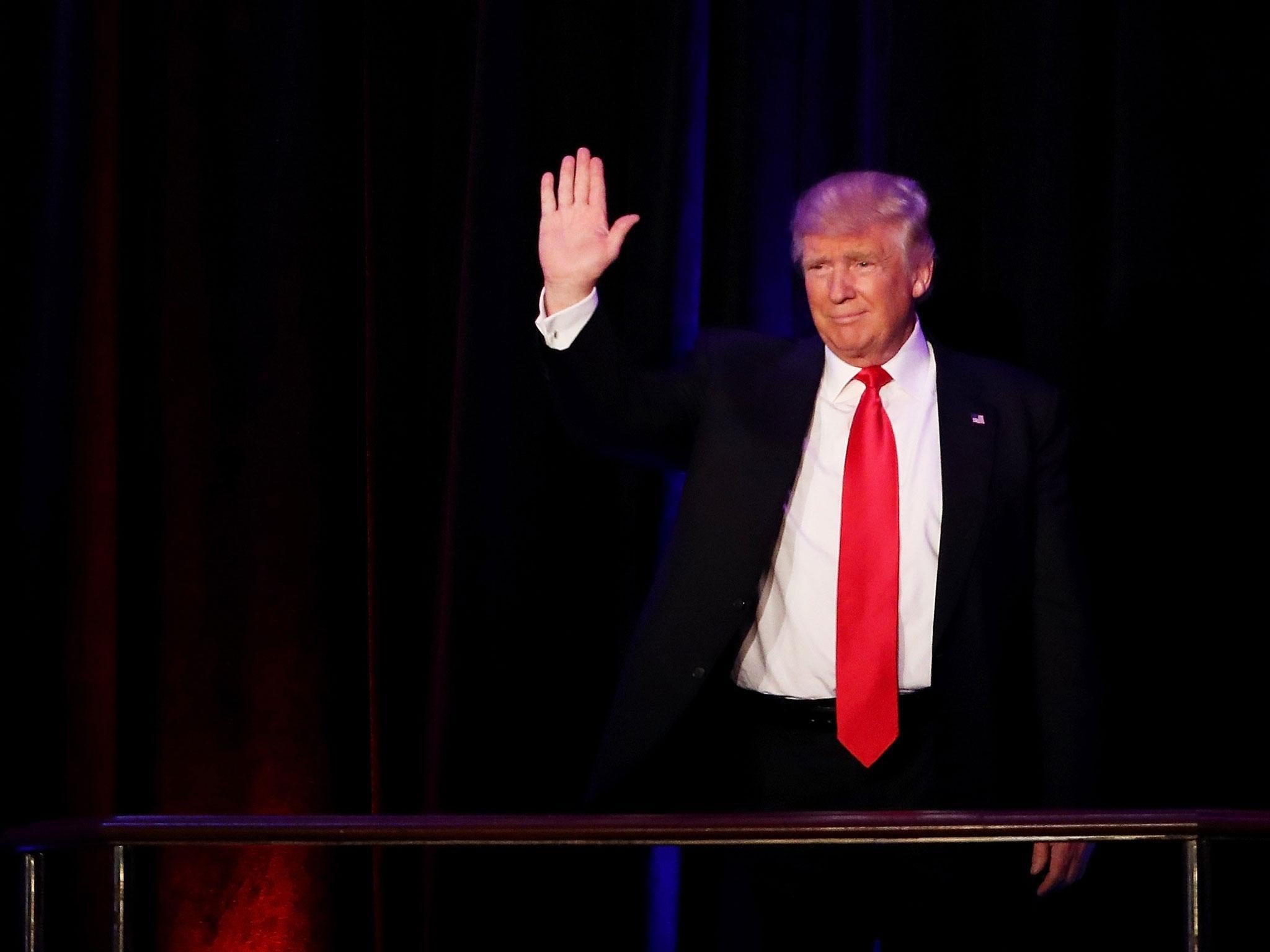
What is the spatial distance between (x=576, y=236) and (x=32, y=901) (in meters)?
1.12

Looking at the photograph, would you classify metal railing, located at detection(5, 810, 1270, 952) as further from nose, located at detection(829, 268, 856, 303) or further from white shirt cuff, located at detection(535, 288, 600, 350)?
nose, located at detection(829, 268, 856, 303)

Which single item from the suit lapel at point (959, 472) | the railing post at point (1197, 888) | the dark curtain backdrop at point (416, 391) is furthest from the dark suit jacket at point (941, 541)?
the railing post at point (1197, 888)

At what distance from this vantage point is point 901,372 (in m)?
2.07

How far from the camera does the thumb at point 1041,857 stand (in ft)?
6.37

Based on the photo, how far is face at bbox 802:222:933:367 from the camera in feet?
6.66

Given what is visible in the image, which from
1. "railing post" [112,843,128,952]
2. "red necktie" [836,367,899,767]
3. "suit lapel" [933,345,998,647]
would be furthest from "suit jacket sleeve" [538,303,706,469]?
"railing post" [112,843,128,952]

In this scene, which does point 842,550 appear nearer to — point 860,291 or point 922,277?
point 860,291

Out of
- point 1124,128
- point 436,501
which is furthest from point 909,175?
point 436,501

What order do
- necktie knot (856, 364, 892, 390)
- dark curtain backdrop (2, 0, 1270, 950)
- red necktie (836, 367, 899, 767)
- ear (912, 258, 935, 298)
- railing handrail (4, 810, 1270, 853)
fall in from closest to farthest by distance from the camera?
1. railing handrail (4, 810, 1270, 853)
2. red necktie (836, 367, 899, 767)
3. necktie knot (856, 364, 892, 390)
4. ear (912, 258, 935, 298)
5. dark curtain backdrop (2, 0, 1270, 950)

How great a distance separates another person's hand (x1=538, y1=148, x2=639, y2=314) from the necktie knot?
43cm

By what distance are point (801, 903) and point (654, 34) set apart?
1.58 meters

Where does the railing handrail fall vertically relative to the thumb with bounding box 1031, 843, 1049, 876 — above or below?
above

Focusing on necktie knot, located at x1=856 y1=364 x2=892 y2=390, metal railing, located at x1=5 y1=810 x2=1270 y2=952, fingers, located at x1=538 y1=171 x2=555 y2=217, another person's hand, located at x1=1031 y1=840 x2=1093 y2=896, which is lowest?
another person's hand, located at x1=1031 y1=840 x2=1093 y2=896

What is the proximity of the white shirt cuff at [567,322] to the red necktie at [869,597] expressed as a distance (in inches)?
17.2
